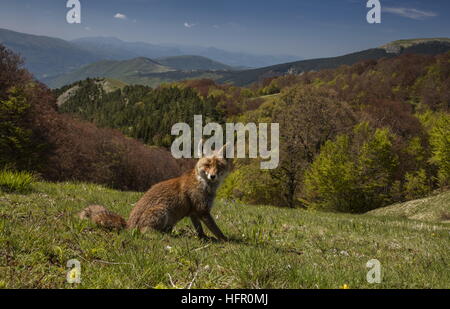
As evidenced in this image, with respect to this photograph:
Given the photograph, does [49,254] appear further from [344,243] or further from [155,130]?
[155,130]

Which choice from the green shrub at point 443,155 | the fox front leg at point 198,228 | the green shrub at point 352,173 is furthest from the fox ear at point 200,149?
the green shrub at point 443,155

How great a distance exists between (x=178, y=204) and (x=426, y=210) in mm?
31196

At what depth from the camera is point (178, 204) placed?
26.5ft

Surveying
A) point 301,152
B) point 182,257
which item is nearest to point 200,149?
point 182,257

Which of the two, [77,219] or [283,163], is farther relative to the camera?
[283,163]

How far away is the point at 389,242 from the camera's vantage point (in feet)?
33.0

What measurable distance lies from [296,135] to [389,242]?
153 ft

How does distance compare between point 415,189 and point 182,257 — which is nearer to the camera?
point 182,257

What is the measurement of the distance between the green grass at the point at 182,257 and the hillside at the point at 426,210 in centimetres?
2298

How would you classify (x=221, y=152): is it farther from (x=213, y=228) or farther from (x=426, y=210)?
(x=426, y=210)

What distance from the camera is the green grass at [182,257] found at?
4.33 metres

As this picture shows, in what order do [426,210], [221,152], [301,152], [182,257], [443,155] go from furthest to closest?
[301,152], [443,155], [426,210], [221,152], [182,257]

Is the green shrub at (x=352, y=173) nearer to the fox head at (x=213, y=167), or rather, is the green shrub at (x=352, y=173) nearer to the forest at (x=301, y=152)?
the forest at (x=301, y=152)
